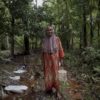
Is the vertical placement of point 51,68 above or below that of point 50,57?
below

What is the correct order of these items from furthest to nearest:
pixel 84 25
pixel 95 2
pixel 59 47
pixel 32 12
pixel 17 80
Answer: pixel 84 25
pixel 32 12
pixel 95 2
pixel 17 80
pixel 59 47

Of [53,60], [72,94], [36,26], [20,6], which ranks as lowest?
[72,94]

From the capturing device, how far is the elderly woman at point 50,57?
8906 mm

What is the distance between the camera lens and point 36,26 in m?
24.2

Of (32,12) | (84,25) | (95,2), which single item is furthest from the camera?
(84,25)

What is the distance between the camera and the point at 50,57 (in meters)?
8.98

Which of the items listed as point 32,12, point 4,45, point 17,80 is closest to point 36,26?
point 32,12

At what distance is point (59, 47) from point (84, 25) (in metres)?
18.4

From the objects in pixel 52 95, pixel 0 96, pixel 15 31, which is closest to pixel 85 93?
pixel 52 95

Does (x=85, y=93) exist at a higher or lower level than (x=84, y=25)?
lower

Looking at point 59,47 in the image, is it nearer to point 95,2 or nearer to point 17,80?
point 17,80

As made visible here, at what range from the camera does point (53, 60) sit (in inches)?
352

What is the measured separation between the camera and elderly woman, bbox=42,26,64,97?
29.2ft

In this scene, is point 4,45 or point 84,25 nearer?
point 84,25
